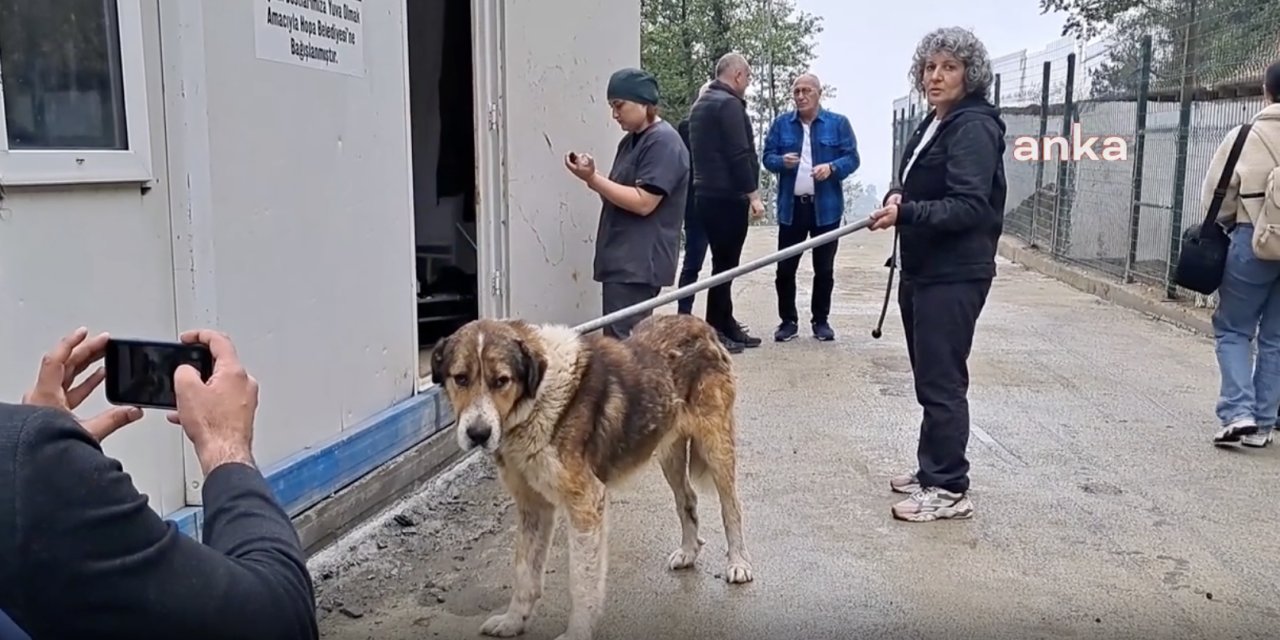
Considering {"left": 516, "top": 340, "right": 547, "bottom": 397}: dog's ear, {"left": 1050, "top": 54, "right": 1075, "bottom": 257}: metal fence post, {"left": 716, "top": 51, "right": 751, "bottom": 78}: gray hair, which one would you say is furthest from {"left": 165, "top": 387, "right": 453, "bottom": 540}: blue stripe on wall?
{"left": 1050, "top": 54, "right": 1075, "bottom": 257}: metal fence post

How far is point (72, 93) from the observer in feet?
10.3

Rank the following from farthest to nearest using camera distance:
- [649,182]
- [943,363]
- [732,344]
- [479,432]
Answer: [732,344] → [649,182] → [943,363] → [479,432]

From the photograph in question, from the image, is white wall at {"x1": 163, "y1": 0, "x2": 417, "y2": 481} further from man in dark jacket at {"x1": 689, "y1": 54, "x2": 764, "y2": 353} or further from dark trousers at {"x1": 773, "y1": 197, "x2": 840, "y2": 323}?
dark trousers at {"x1": 773, "y1": 197, "x2": 840, "y2": 323}

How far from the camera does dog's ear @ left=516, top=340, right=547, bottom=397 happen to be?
3416 millimetres

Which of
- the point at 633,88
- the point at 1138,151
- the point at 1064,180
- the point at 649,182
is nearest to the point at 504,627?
the point at 649,182

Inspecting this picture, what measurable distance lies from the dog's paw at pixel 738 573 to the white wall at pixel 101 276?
1.94 m

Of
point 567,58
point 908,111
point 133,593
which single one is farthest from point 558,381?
point 908,111

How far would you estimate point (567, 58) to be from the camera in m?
6.50

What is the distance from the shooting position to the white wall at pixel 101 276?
9.66 ft

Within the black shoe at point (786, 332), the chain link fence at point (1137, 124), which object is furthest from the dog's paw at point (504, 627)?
the chain link fence at point (1137, 124)

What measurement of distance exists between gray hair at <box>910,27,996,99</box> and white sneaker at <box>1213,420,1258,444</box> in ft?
8.38

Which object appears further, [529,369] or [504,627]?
[504,627]

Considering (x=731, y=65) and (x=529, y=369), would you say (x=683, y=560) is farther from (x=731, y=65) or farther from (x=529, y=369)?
(x=731, y=65)

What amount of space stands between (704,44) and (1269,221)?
15.4 metres
